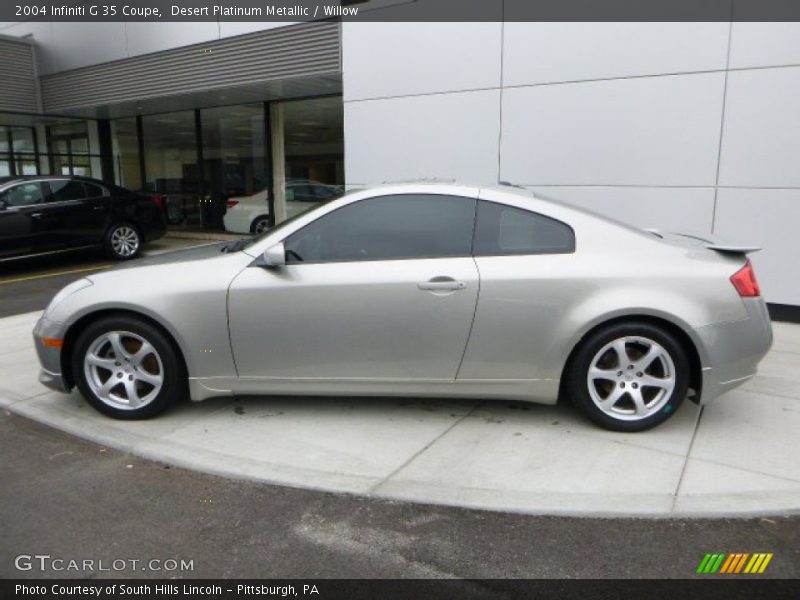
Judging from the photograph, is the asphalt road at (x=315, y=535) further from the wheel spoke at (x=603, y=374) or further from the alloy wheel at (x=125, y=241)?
the alloy wheel at (x=125, y=241)

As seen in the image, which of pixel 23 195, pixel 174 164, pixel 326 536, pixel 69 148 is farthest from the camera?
pixel 69 148

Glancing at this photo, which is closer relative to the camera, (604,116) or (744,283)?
(744,283)

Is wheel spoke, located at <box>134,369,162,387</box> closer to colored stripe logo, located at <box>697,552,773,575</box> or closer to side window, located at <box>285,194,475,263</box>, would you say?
side window, located at <box>285,194,475,263</box>

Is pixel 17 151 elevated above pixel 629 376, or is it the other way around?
pixel 17 151

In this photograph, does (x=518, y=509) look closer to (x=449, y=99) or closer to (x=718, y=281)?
(x=718, y=281)

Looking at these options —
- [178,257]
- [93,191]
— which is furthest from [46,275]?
[178,257]

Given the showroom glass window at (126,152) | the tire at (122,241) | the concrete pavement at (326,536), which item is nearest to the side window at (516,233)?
the concrete pavement at (326,536)

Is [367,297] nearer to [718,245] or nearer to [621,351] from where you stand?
[621,351]

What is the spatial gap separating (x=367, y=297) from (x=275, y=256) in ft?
1.99

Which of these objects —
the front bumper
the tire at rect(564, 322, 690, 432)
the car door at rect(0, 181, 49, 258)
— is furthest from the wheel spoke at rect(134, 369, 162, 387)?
the car door at rect(0, 181, 49, 258)

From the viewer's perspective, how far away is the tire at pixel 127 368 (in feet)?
13.2

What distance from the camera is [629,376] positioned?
151 inches

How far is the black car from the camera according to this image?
32.7 ft

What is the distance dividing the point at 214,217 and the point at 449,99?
8484 millimetres
